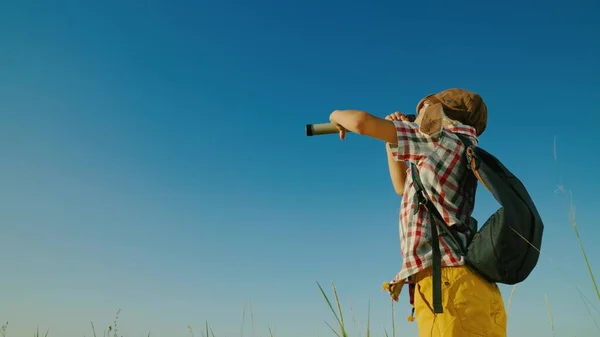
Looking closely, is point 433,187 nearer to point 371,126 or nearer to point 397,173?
point 371,126

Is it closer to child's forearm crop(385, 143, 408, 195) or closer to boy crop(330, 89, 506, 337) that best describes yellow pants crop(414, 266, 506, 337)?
boy crop(330, 89, 506, 337)

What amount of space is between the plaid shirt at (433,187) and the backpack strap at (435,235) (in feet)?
0.07

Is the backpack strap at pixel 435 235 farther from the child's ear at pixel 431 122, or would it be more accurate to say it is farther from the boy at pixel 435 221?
the child's ear at pixel 431 122

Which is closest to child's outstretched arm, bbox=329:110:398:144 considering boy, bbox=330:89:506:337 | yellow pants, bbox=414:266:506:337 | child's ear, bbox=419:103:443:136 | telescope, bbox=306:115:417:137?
boy, bbox=330:89:506:337

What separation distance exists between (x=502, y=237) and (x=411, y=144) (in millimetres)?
661

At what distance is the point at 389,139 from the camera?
2.69m

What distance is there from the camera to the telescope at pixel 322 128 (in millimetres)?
3117

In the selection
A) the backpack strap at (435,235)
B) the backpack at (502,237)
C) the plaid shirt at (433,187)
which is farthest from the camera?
the plaid shirt at (433,187)

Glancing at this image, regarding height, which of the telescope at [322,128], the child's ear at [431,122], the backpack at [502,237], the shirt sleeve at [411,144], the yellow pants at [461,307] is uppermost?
the telescope at [322,128]

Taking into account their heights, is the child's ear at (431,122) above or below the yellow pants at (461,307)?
above

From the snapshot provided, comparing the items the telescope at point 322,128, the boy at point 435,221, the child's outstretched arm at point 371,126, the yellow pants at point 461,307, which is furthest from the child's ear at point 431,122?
the yellow pants at point 461,307

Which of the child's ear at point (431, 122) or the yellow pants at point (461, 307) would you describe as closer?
the yellow pants at point (461, 307)

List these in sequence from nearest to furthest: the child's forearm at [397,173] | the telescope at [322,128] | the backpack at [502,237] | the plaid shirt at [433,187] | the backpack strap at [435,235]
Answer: the backpack at [502,237] → the backpack strap at [435,235] → the plaid shirt at [433,187] → the telescope at [322,128] → the child's forearm at [397,173]

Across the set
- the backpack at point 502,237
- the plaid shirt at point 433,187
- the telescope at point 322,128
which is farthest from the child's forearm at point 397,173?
the backpack at point 502,237
